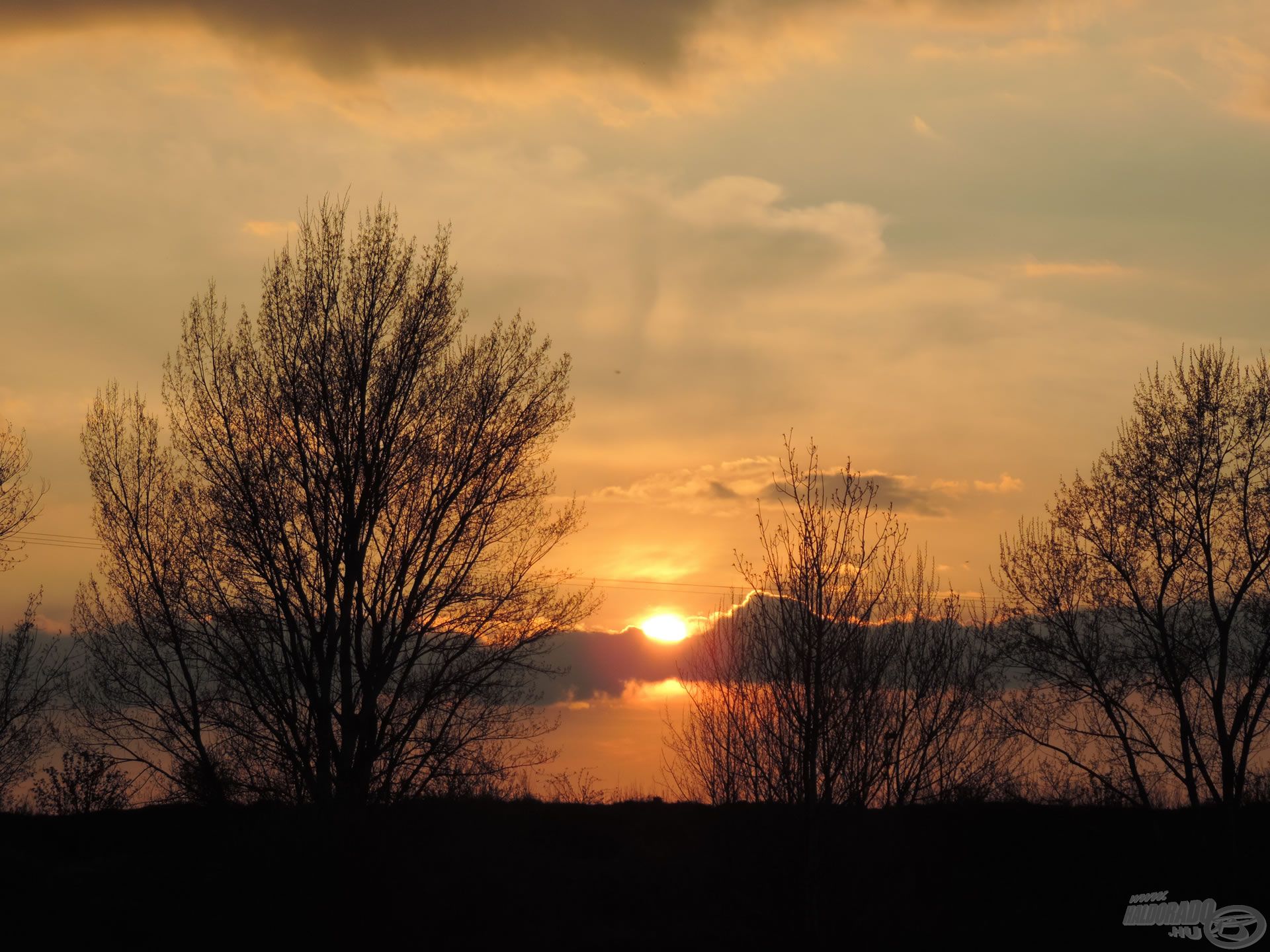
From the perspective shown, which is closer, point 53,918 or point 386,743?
point 53,918

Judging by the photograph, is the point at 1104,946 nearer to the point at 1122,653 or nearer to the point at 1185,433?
the point at 1122,653

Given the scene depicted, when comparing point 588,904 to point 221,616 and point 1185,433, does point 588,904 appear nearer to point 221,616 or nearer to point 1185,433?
point 221,616

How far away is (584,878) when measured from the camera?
1889cm

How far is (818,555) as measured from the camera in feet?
43.4

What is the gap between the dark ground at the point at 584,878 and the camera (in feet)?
51.1

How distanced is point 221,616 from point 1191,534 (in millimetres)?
22073

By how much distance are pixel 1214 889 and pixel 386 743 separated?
54.6 ft

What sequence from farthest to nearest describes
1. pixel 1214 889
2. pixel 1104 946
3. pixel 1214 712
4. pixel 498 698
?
pixel 1214 712
pixel 1214 889
pixel 498 698
pixel 1104 946

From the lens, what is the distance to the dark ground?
1557 centimetres

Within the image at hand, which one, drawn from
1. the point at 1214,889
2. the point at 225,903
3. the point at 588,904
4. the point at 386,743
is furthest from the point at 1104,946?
the point at 225,903

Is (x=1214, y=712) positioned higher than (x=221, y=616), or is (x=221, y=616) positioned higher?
(x=221, y=616)

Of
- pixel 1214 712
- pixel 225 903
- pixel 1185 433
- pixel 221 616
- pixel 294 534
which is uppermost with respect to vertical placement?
pixel 1185 433

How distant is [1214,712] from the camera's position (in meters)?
24.1

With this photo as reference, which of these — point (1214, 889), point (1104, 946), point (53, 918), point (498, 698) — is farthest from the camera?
point (1214, 889)
